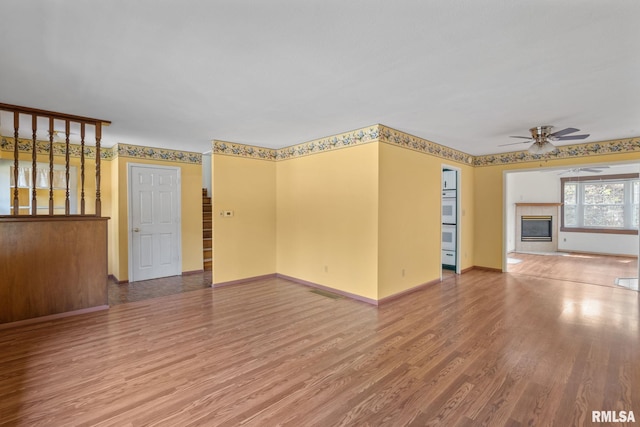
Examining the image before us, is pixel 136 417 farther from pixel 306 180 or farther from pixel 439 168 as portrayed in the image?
pixel 439 168

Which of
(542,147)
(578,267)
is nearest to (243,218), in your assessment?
(542,147)

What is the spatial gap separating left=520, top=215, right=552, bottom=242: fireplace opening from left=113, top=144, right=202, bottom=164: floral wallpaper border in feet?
30.5

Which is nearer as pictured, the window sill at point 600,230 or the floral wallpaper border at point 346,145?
the floral wallpaper border at point 346,145

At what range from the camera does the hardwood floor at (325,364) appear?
6.56 ft

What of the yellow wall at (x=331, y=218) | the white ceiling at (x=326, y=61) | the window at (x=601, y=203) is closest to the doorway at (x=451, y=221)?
the white ceiling at (x=326, y=61)

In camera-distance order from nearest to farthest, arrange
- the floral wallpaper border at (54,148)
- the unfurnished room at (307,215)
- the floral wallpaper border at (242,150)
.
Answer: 1. the unfurnished room at (307,215)
2. the floral wallpaper border at (54,148)
3. the floral wallpaper border at (242,150)

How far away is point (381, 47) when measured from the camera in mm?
2189

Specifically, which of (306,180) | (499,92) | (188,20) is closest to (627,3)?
(499,92)

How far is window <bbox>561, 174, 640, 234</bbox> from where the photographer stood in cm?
812

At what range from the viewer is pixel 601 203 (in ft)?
28.1

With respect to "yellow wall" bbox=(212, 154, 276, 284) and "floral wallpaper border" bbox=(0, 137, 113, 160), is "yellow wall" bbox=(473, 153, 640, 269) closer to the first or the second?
"yellow wall" bbox=(212, 154, 276, 284)

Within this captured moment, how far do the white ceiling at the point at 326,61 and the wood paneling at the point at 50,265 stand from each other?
1.37 meters

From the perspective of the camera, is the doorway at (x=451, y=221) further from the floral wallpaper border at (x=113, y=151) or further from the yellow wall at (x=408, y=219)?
the floral wallpaper border at (x=113, y=151)

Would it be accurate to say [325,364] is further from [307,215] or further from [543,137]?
[543,137]
